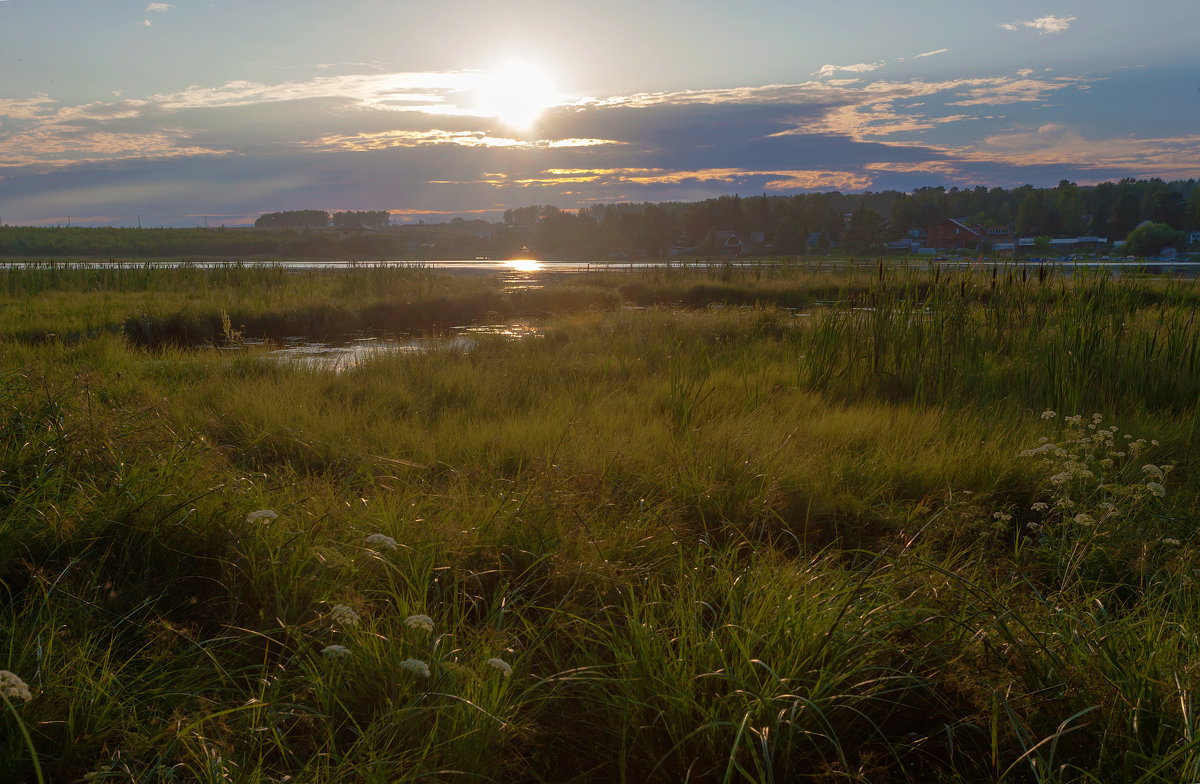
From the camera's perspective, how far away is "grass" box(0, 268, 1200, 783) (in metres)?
1.74

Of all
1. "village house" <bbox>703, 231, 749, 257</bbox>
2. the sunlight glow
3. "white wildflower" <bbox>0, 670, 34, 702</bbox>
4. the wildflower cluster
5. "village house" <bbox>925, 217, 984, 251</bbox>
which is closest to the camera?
"white wildflower" <bbox>0, 670, 34, 702</bbox>

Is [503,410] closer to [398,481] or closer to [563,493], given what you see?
[398,481]

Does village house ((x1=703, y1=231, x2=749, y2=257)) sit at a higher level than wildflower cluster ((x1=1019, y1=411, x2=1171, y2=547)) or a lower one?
higher

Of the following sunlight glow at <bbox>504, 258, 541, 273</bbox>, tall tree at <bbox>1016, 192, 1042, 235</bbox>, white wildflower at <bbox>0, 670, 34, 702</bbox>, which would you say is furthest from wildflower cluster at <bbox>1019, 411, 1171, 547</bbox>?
sunlight glow at <bbox>504, 258, 541, 273</bbox>

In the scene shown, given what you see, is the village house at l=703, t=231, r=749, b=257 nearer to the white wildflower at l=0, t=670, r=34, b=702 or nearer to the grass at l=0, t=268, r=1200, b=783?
the grass at l=0, t=268, r=1200, b=783

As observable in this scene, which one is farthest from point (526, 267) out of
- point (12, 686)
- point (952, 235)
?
point (12, 686)

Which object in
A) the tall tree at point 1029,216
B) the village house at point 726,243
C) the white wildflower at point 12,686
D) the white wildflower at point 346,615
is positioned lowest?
the white wildflower at point 346,615

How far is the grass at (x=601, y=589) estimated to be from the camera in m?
1.74

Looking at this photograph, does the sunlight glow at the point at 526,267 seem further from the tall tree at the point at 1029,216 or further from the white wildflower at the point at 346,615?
the white wildflower at the point at 346,615

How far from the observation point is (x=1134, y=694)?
1.71m

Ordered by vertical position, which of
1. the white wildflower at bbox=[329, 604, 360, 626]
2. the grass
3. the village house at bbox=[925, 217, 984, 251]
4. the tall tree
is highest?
the tall tree

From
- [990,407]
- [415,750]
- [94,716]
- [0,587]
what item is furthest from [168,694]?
[990,407]

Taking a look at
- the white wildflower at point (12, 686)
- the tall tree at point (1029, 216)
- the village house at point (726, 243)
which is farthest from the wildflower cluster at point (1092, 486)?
the village house at point (726, 243)

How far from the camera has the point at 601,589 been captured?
246cm
